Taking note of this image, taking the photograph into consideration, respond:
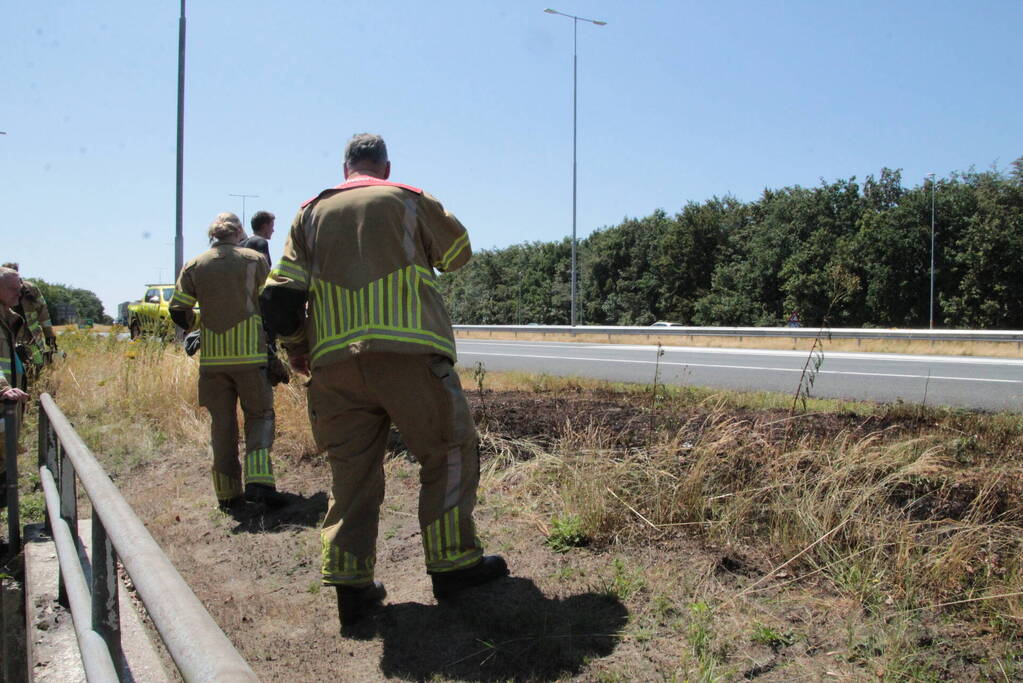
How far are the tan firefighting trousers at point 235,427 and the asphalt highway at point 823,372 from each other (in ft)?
13.0

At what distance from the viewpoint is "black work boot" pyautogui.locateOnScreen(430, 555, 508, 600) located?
10.8 feet

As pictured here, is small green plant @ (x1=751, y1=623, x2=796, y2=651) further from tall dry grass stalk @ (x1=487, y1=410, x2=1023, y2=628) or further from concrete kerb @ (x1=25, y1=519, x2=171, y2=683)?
concrete kerb @ (x1=25, y1=519, x2=171, y2=683)

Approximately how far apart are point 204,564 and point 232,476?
3.17 ft

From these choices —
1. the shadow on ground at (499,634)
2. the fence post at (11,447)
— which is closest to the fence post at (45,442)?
the fence post at (11,447)

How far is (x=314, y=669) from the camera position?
2.95 meters

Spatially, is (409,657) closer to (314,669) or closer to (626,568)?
(314,669)

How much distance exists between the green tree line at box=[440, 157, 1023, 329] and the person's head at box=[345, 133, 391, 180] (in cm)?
3330

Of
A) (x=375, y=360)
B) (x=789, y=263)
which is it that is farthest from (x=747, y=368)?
(x=789, y=263)

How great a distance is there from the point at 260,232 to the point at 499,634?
3.93 meters

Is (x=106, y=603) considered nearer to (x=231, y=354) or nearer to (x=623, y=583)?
(x=623, y=583)

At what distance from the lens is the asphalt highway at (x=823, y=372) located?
34.7 feet

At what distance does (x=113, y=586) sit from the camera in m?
2.15

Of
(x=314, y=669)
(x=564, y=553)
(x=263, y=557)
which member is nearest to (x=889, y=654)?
(x=564, y=553)

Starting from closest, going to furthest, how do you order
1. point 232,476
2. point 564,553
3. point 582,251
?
point 564,553
point 232,476
point 582,251
